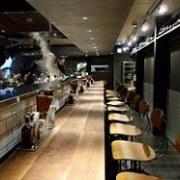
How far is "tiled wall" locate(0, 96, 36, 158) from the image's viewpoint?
6.24 feet

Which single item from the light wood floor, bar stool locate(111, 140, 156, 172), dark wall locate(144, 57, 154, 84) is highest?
dark wall locate(144, 57, 154, 84)

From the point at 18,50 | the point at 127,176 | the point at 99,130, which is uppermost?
the point at 18,50

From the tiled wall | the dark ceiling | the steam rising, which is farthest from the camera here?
the steam rising

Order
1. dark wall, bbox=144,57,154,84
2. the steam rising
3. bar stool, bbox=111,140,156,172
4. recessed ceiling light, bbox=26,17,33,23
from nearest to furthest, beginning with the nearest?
1. bar stool, bbox=111,140,156,172
2. recessed ceiling light, bbox=26,17,33,23
3. dark wall, bbox=144,57,154,84
4. the steam rising

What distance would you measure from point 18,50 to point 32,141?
699 cm

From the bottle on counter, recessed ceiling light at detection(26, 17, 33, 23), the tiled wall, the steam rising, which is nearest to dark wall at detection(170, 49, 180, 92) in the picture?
recessed ceiling light at detection(26, 17, 33, 23)

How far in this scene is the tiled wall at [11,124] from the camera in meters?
1.90

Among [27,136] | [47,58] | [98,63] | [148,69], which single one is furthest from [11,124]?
[98,63]

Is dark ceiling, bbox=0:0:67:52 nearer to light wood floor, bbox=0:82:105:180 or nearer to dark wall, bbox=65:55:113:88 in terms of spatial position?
light wood floor, bbox=0:82:105:180

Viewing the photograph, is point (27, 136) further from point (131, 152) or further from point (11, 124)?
point (131, 152)

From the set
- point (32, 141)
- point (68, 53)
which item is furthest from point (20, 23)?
point (68, 53)

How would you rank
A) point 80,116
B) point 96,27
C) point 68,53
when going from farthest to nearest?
point 68,53 → point 96,27 → point 80,116

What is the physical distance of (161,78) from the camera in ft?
21.7

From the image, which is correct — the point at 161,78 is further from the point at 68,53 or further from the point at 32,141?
the point at 68,53
